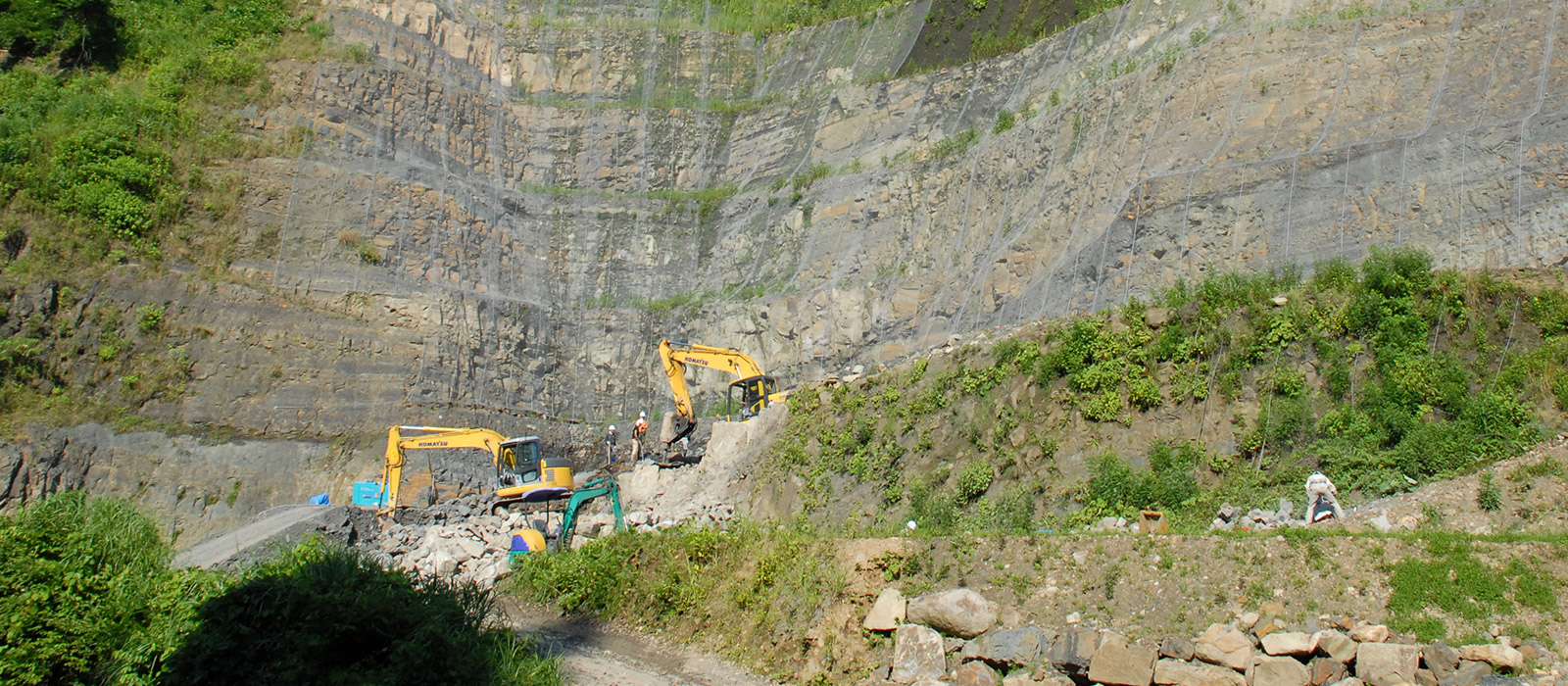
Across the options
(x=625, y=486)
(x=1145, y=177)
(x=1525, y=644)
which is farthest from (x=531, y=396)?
(x=1525, y=644)

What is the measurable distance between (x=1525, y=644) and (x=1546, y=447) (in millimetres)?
4055

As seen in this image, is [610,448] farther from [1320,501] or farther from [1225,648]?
[1225,648]

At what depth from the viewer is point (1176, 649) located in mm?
7594

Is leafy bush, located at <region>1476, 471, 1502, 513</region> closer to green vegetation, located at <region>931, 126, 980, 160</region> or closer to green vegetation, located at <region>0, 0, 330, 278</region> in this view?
green vegetation, located at <region>931, 126, 980, 160</region>

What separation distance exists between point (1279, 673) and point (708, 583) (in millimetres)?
6123

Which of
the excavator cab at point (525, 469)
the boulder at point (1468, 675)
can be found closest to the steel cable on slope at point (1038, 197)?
the excavator cab at point (525, 469)

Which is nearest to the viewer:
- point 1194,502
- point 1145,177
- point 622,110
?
point 1194,502

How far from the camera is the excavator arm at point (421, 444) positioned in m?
21.0

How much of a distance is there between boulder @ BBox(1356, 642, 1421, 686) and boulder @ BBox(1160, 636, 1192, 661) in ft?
3.52

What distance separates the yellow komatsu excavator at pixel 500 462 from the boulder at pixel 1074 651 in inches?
448

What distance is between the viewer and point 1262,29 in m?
20.1

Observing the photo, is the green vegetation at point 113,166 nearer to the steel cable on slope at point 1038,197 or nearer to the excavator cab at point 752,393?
the excavator cab at point 752,393

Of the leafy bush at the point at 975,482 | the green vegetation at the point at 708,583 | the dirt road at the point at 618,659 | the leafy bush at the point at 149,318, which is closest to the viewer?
the dirt road at the point at 618,659

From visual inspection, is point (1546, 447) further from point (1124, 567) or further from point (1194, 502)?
point (1124, 567)
